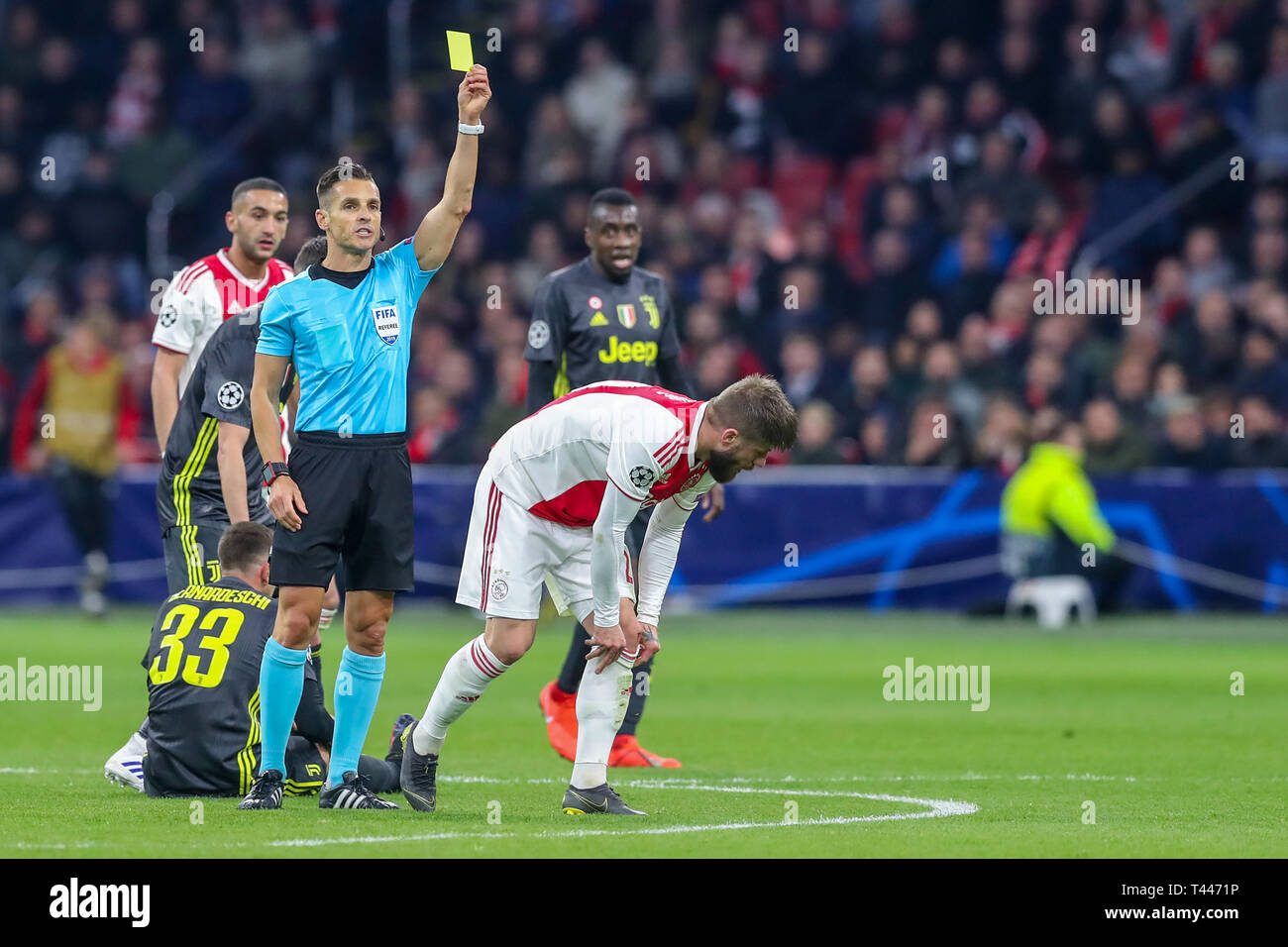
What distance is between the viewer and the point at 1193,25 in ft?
76.1

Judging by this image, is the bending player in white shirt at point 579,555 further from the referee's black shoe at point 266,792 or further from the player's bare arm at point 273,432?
the player's bare arm at point 273,432

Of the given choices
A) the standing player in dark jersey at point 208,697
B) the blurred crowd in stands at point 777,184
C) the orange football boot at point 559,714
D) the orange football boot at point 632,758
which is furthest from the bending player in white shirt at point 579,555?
the blurred crowd in stands at point 777,184

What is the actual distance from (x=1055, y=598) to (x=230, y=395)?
37.2 ft

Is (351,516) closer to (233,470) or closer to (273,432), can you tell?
(273,432)

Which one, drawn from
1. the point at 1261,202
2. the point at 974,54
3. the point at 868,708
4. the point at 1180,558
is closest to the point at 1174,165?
the point at 1261,202

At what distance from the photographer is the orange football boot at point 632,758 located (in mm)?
10141

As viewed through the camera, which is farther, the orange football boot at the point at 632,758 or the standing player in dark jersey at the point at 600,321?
the standing player in dark jersey at the point at 600,321

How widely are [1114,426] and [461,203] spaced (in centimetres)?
1257

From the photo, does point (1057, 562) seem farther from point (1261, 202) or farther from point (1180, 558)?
point (1261, 202)

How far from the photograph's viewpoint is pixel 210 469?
9.47 metres

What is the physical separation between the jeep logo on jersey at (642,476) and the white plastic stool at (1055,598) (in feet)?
38.7

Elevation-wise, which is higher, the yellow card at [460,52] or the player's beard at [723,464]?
the yellow card at [460,52]

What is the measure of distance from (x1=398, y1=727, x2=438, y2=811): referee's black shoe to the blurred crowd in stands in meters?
11.5

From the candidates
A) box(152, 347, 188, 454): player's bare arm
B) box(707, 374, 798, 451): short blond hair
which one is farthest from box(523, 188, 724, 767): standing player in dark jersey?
box(707, 374, 798, 451): short blond hair
